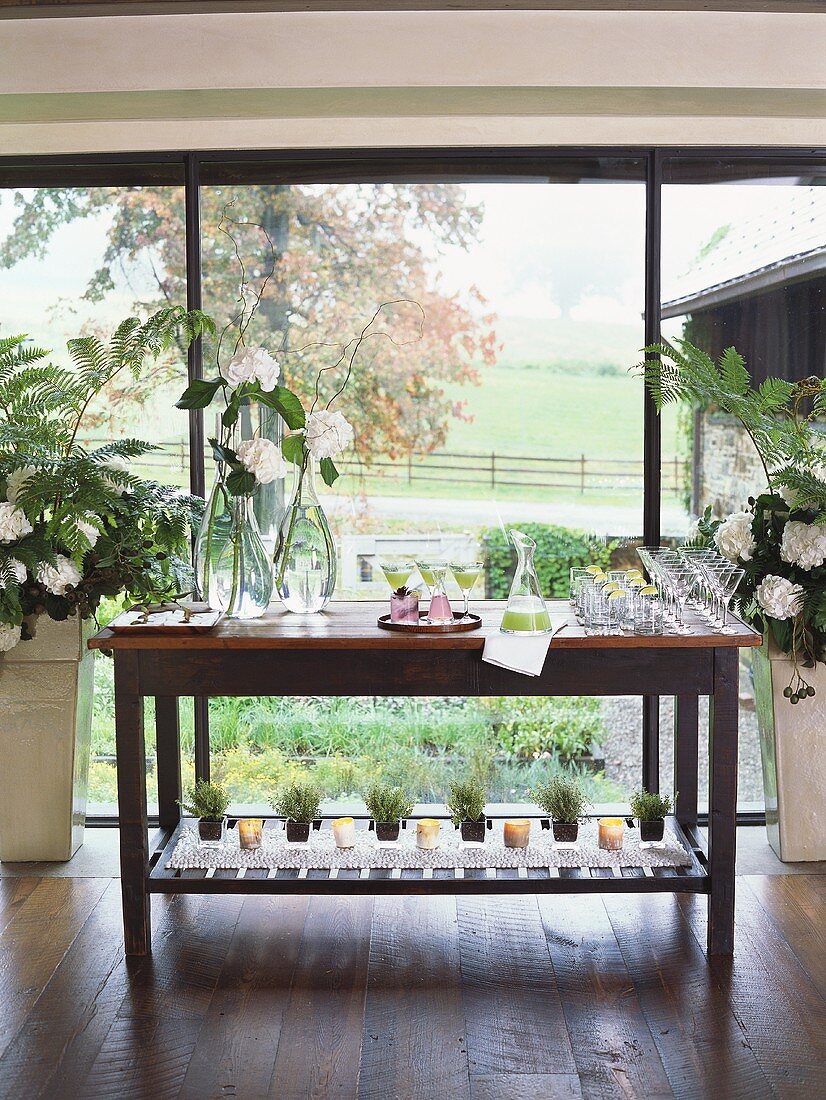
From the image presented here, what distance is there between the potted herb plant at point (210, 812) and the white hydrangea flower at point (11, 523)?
0.93 m

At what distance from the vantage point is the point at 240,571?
3.11 metres

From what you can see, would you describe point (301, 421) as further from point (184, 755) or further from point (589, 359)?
point (184, 755)

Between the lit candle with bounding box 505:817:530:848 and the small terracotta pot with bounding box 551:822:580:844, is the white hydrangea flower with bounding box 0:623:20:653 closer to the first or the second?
the lit candle with bounding box 505:817:530:848

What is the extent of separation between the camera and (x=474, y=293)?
3.67 metres

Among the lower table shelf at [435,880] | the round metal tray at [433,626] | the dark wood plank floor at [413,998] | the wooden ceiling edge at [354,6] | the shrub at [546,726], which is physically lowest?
the dark wood plank floor at [413,998]

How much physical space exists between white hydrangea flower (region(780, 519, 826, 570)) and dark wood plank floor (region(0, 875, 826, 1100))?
101 centimetres

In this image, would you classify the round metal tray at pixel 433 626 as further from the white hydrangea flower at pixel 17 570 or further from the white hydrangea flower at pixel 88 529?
the white hydrangea flower at pixel 17 570

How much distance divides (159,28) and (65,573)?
Answer: 1.75 m

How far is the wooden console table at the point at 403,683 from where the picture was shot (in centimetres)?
287

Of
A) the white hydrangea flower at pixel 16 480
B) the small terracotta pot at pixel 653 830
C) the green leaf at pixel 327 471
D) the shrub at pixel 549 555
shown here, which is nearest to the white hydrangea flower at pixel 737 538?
the shrub at pixel 549 555

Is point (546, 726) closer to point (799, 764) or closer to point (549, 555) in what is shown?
point (549, 555)

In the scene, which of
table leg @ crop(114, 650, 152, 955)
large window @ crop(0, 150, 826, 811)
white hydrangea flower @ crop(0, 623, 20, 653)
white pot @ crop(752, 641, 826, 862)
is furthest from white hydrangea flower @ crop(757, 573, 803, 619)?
white hydrangea flower @ crop(0, 623, 20, 653)

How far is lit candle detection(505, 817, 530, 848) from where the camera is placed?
10.2 ft

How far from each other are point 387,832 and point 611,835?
64 centimetres
